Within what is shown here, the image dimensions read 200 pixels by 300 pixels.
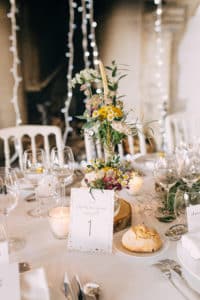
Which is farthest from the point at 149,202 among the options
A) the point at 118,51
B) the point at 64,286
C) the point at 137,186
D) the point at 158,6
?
the point at 158,6

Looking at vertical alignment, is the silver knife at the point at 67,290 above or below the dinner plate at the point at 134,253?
below

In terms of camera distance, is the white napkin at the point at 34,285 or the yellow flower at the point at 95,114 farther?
the yellow flower at the point at 95,114

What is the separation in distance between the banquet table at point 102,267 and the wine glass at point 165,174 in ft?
0.62

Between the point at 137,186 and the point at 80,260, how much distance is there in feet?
1.78

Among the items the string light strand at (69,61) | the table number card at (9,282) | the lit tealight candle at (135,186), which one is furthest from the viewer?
the string light strand at (69,61)

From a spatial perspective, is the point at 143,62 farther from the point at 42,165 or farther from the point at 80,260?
the point at 80,260

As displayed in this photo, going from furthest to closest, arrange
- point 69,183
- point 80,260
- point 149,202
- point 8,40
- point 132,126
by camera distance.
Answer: point 8,40 < point 69,183 < point 149,202 < point 132,126 < point 80,260

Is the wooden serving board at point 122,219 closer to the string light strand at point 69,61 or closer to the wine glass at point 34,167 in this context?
the wine glass at point 34,167

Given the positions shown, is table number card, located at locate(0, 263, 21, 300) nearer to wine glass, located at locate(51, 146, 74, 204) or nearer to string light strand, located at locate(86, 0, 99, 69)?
wine glass, located at locate(51, 146, 74, 204)

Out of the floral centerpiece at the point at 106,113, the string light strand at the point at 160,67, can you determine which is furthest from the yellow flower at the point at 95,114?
the string light strand at the point at 160,67

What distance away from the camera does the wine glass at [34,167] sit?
1.48 meters

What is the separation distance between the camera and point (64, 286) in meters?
0.94

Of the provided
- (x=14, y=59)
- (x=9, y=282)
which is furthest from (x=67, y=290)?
(x=14, y=59)

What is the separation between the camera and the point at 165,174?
148 cm
